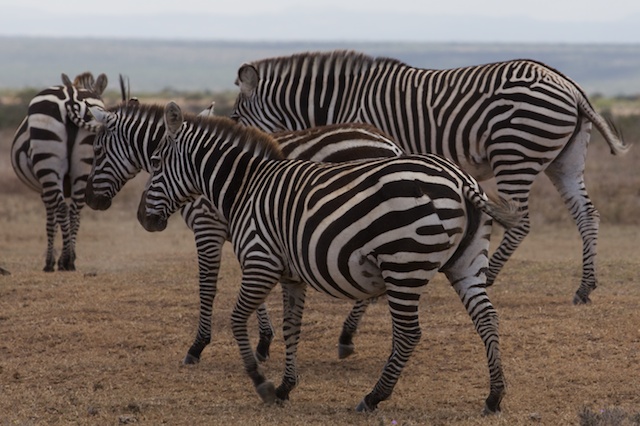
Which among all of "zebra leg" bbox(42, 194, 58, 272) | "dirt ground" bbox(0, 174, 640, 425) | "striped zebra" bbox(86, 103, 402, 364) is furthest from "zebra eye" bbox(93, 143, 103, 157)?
"zebra leg" bbox(42, 194, 58, 272)

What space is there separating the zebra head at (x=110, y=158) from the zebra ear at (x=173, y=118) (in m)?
1.01

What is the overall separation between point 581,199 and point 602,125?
734 millimetres

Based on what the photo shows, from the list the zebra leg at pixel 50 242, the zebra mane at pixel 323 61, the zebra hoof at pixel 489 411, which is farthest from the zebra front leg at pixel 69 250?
the zebra hoof at pixel 489 411

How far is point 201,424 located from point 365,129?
266 cm

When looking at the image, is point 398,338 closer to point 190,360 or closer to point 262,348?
point 262,348

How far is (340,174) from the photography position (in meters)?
6.08

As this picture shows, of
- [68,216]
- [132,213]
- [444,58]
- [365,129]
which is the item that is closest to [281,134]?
[365,129]

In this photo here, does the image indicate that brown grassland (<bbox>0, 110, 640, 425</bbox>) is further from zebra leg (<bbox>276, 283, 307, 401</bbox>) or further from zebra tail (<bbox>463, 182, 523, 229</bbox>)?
zebra tail (<bbox>463, 182, 523, 229</bbox>)

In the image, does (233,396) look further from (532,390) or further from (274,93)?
(274,93)

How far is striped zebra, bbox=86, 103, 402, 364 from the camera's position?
7336 millimetres

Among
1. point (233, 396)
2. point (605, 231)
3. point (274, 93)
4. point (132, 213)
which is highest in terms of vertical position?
point (274, 93)

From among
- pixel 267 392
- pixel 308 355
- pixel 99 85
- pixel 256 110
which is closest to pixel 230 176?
pixel 267 392

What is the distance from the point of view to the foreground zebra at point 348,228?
18.5 feet

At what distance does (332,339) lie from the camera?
842 cm
